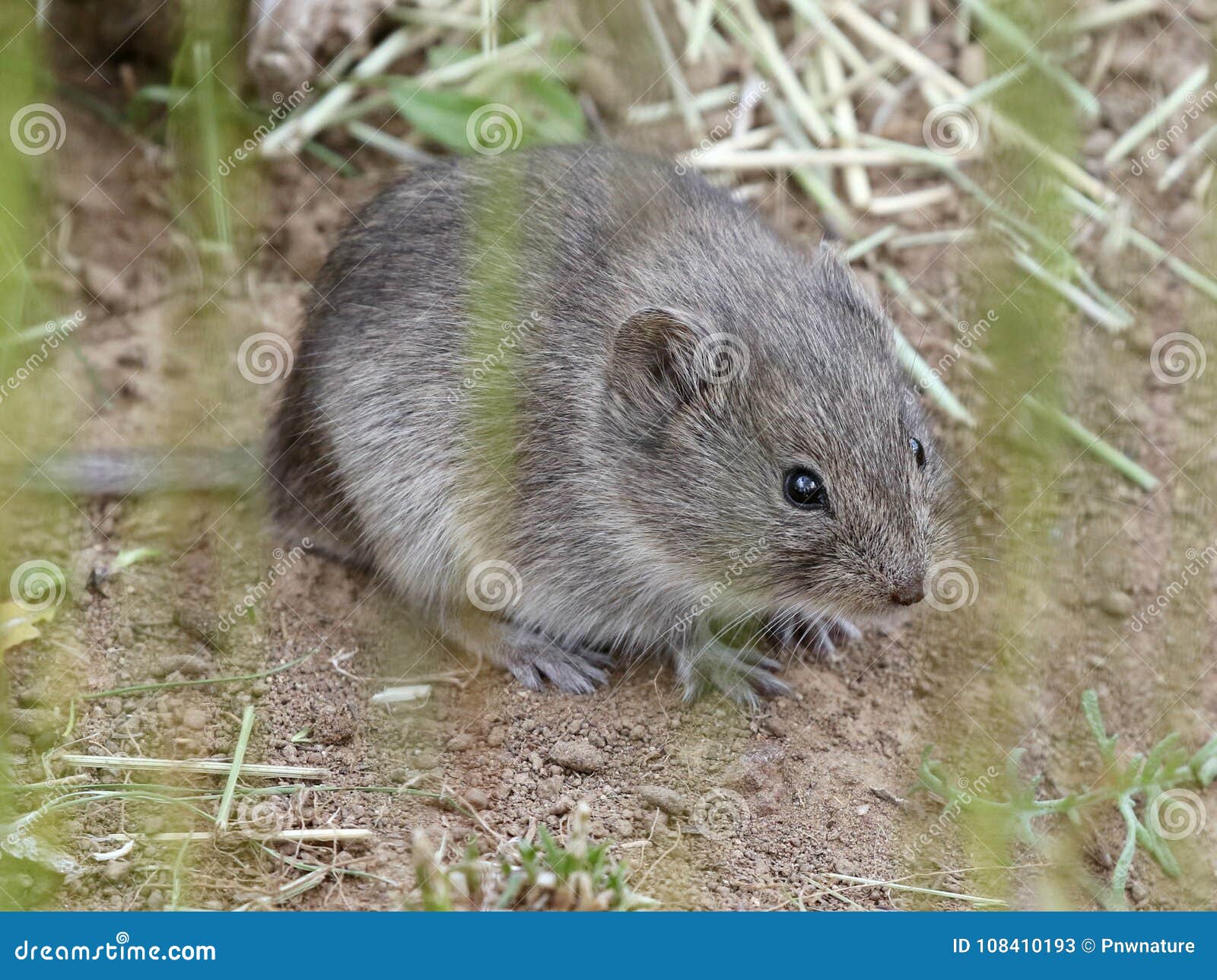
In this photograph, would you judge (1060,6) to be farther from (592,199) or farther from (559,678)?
(559,678)

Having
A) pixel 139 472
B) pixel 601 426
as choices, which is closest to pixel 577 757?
pixel 601 426

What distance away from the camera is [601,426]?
4.51 meters

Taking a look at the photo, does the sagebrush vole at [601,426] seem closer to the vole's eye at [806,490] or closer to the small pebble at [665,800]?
the vole's eye at [806,490]

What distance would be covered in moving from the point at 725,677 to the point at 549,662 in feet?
2.15

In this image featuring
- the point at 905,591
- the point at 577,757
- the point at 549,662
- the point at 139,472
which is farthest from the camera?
the point at 139,472

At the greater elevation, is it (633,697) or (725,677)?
(725,677)

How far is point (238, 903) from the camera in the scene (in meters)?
3.59

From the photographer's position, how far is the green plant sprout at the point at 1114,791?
13.1ft

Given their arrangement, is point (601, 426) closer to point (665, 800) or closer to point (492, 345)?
point (492, 345)

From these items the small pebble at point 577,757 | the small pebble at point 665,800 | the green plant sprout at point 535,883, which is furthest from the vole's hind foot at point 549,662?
the green plant sprout at point 535,883

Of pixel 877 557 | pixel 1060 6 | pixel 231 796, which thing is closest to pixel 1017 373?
pixel 1060 6

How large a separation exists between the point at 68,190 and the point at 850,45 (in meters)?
4.07

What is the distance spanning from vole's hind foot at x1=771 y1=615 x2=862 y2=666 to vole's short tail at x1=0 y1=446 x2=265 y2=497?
2.26 meters

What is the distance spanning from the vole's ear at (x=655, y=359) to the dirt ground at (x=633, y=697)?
1085mm
